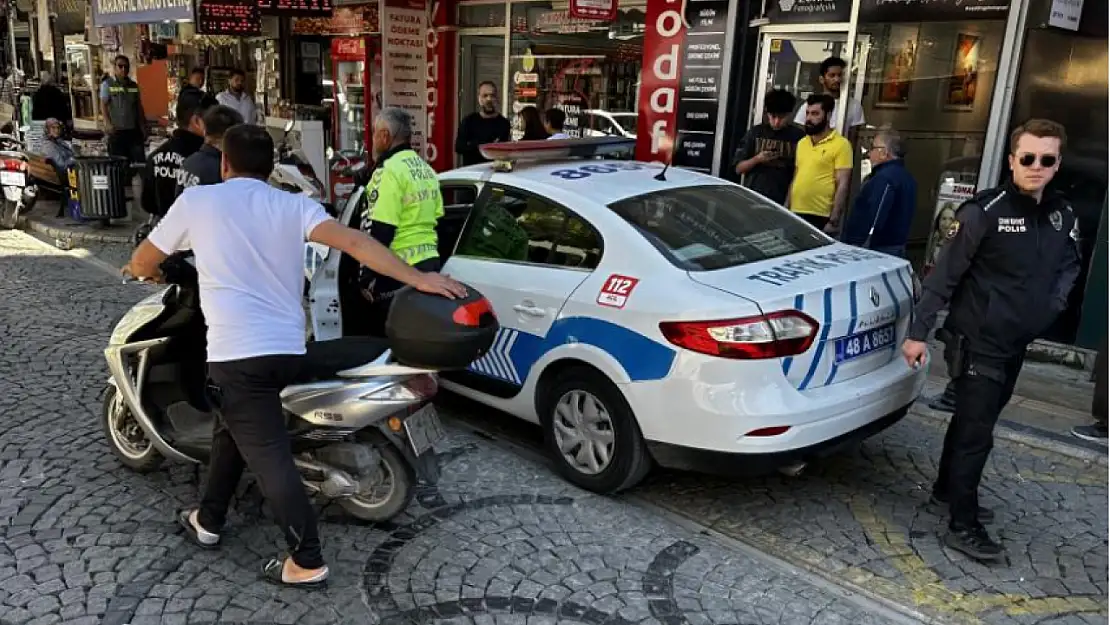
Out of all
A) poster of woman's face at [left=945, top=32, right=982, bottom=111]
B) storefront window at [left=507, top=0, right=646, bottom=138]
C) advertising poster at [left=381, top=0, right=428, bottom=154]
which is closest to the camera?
poster of woman's face at [left=945, top=32, right=982, bottom=111]

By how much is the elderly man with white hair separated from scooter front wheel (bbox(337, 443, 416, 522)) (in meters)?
1.45

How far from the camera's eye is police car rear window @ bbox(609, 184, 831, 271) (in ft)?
13.1

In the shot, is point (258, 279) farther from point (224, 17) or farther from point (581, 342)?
point (224, 17)

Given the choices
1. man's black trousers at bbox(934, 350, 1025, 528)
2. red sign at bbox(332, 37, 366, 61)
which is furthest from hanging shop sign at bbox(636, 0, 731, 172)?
man's black trousers at bbox(934, 350, 1025, 528)

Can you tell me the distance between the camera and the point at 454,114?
481 inches

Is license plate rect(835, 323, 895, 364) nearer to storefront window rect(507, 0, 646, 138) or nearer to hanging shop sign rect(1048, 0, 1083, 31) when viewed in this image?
hanging shop sign rect(1048, 0, 1083, 31)

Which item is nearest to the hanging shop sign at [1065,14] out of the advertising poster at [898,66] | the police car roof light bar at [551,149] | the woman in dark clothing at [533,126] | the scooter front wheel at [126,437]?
the advertising poster at [898,66]

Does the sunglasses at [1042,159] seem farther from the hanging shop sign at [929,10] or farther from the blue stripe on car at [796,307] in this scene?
the hanging shop sign at [929,10]

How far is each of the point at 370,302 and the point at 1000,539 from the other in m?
3.41

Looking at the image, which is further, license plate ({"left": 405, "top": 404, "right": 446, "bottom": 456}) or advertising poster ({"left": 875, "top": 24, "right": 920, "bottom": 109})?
advertising poster ({"left": 875, "top": 24, "right": 920, "bottom": 109})

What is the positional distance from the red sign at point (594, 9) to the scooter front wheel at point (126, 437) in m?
6.28

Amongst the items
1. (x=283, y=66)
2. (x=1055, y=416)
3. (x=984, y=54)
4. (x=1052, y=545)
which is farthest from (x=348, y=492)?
(x=283, y=66)

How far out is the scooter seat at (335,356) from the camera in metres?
3.49

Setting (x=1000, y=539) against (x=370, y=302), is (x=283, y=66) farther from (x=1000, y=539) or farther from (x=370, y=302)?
(x=1000, y=539)
